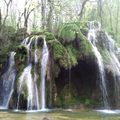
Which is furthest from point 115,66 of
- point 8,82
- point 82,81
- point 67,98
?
point 8,82

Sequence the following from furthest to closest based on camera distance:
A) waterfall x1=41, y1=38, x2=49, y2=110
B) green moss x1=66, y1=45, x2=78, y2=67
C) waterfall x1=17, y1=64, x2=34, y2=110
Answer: green moss x1=66, y1=45, x2=78, y2=67 → waterfall x1=41, y1=38, x2=49, y2=110 → waterfall x1=17, y1=64, x2=34, y2=110

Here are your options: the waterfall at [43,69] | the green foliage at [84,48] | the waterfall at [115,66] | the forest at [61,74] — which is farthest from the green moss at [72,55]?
the waterfall at [115,66]

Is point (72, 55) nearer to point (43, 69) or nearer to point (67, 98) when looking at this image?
point (43, 69)

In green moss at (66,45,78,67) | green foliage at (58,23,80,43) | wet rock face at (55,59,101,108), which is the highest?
green foliage at (58,23,80,43)

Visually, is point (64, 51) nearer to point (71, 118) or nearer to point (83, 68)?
point (83, 68)

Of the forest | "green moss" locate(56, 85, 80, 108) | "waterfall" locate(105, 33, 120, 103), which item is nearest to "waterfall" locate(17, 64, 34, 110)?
the forest

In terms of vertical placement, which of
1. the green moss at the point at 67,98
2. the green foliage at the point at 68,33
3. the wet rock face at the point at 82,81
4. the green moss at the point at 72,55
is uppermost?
the green foliage at the point at 68,33

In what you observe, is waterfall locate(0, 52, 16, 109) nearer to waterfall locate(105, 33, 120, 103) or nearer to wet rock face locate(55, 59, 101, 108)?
wet rock face locate(55, 59, 101, 108)

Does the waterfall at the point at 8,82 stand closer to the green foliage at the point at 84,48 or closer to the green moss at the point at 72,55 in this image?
the green moss at the point at 72,55

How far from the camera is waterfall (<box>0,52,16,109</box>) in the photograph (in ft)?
58.2

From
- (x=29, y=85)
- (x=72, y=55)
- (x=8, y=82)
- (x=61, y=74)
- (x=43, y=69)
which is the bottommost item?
(x=29, y=85)

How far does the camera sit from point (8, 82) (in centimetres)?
1842

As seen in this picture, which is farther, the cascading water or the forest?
the forest

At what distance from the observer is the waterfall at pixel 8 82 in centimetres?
1775
